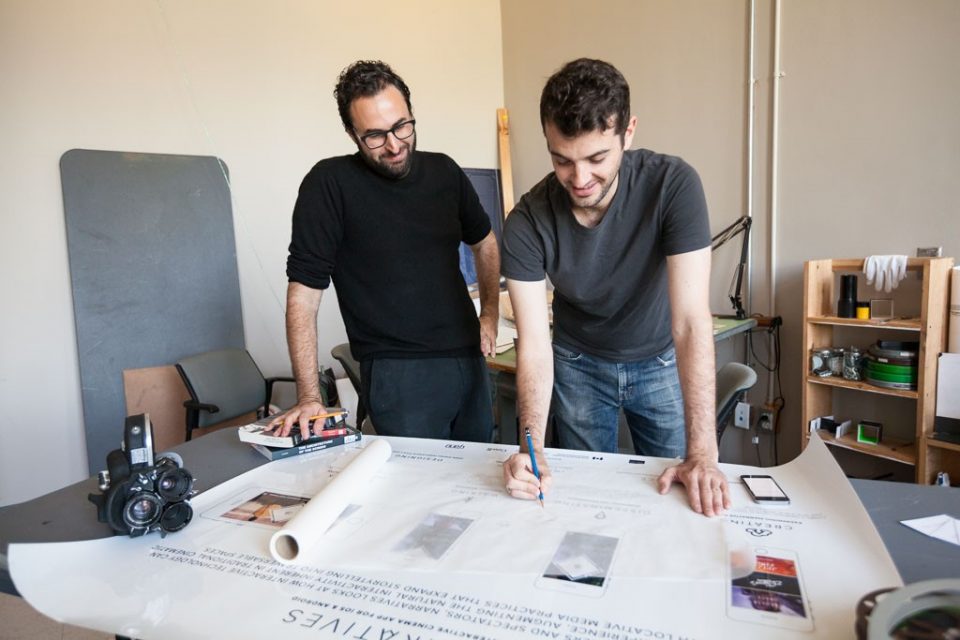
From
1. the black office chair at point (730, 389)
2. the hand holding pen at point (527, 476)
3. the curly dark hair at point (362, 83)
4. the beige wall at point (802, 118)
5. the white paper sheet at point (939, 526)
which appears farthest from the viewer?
the beige wall at point (802, 118)

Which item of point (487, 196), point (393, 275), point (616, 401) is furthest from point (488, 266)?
point (487, 196)

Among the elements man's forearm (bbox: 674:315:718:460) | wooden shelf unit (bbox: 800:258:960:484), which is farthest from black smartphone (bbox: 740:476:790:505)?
wooden shelf unit (bbox: 800:258:960:484)

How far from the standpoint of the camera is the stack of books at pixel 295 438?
3.90 ft

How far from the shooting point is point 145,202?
248 cm

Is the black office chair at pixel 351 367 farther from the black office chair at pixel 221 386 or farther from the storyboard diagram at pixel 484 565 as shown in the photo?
the storyboard diagram at pixel 484 565

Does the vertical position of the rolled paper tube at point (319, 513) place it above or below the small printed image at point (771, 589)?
above

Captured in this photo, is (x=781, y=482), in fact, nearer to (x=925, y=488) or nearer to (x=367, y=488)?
(x=925, y=488)

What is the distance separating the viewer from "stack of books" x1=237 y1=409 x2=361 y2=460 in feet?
3.90

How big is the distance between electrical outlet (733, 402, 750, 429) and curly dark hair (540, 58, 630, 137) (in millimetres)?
2158

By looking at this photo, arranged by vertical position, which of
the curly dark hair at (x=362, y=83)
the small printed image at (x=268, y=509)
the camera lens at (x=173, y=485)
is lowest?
the small printed image at (x=268, y=509)

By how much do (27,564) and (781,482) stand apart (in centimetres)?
117

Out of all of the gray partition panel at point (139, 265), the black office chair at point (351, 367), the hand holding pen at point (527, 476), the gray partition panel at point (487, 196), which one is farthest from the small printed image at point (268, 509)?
the gray partition panel at point (487, 196)

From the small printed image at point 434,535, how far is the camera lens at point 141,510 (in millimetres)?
398

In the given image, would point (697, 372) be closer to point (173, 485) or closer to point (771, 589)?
point (771, 589)
